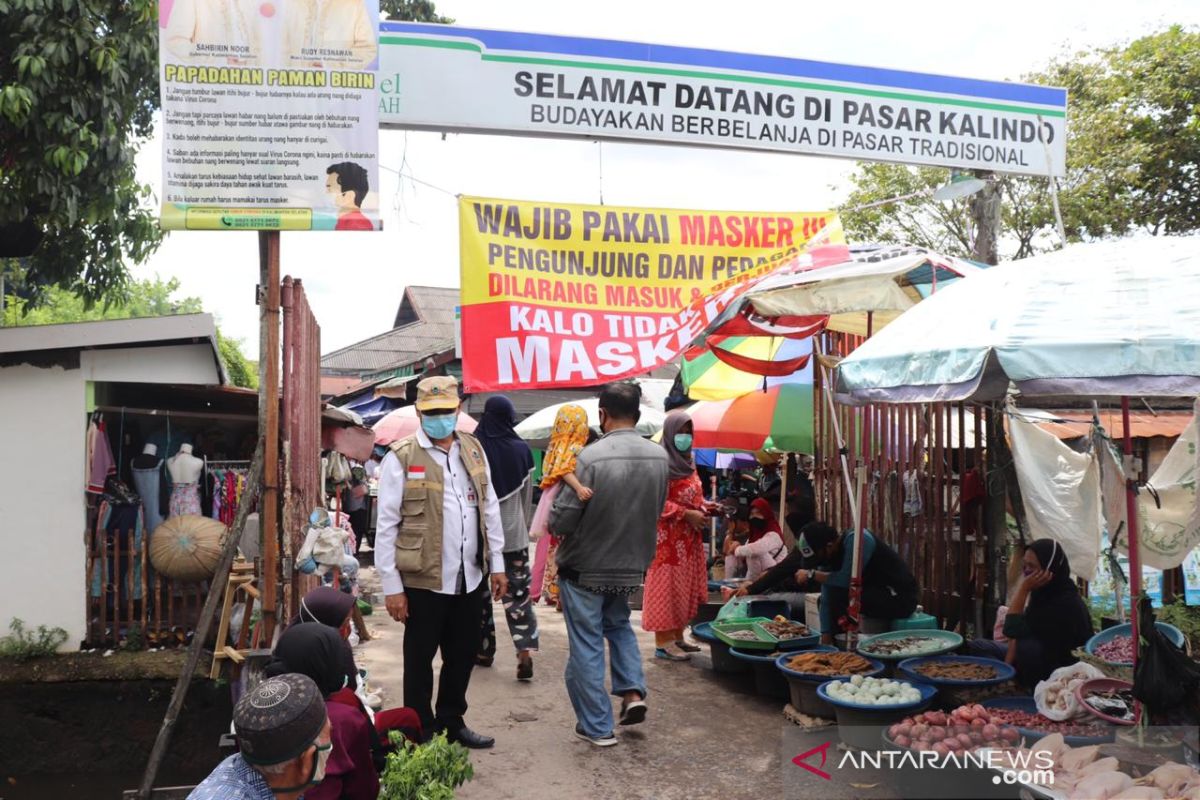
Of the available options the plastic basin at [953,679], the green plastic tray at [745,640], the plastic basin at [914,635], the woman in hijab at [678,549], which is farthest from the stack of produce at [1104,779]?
the woman in hijab at [678,549]

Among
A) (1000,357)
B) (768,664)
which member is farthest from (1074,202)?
(1000,357)

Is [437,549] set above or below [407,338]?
below

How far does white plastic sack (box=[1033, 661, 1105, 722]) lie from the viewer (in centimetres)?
479

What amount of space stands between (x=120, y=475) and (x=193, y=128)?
3382 millimetres

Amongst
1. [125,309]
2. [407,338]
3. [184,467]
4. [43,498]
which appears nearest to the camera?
[43,498]

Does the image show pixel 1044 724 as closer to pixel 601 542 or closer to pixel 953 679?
pixel 953 679

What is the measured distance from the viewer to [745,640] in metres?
6.52

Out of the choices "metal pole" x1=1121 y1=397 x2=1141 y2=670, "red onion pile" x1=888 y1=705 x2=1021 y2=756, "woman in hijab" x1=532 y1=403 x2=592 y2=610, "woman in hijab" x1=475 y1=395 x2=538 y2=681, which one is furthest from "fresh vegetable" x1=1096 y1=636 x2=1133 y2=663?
"woman in hijab" x1=475 y1=395 x2=538 y2=681

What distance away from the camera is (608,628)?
559cm

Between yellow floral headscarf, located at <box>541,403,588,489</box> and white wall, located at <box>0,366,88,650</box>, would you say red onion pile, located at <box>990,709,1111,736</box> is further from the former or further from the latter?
white wall, located at <box>0,366,88,650</box>

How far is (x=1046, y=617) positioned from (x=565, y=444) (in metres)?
2.97

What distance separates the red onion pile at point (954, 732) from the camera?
4473 millimetres

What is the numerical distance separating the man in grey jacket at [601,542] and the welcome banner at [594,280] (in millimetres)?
1270

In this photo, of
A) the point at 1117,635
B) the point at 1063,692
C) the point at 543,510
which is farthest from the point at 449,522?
the point at 1117,635
